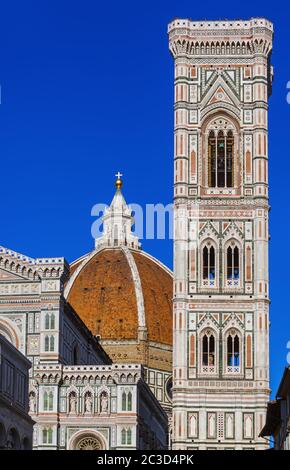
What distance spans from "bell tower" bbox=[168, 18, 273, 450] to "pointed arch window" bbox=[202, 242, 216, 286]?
0.05 metres

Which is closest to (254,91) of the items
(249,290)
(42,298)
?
(249,290)

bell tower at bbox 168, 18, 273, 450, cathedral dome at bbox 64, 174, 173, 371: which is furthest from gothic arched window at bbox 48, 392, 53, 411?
cathedral dome at bbox 64, 174, 173, 371

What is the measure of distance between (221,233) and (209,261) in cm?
139

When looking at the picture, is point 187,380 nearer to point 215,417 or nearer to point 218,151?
point 215,417

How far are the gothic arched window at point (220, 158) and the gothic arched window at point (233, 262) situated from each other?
3191 millimetres

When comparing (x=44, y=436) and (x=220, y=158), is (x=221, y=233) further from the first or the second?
(x=44, y=436)

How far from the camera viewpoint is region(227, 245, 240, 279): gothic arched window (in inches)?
2402

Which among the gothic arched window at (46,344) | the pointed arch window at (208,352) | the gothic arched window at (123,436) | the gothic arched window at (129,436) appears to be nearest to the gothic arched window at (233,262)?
the pointed arch window at (208,352)

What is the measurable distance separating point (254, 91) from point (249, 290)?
378 inches

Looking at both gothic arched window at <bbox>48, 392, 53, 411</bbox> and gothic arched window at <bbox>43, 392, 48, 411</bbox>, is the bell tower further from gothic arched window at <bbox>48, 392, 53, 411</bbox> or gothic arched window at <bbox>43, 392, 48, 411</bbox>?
gothic arched window at <bbox>43, 392, 48, 411</bbox>

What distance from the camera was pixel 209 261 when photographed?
6131 cm

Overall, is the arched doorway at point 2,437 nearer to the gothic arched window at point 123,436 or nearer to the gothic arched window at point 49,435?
the gothic arched window at point 49,435

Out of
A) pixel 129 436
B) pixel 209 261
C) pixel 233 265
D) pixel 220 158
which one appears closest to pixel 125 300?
pixel 129 436
